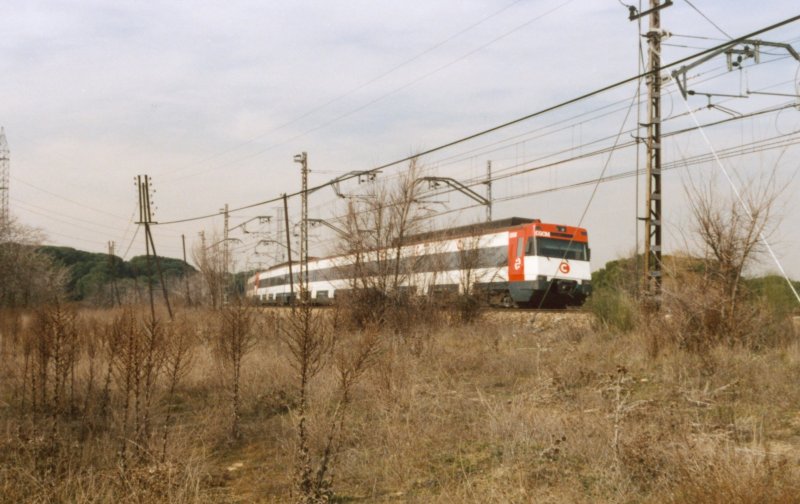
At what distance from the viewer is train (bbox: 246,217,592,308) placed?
20.3 meters

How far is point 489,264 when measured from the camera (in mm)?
22484

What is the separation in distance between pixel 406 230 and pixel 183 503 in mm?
15825

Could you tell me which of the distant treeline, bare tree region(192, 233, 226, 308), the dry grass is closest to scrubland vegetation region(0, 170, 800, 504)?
the dry grass

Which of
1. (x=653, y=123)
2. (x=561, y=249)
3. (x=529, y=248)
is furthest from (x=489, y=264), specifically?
(x=653, y=123)

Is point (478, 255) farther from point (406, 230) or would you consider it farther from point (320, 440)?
point (320, 440)

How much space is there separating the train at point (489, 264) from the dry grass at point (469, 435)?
28.4 feet

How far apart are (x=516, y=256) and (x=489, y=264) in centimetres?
116

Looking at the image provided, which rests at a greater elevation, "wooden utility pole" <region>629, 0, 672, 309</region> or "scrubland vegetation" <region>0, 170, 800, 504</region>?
"wooden utility pole" <region>629, 0, 672, 309</region>

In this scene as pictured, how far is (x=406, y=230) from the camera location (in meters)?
20.4

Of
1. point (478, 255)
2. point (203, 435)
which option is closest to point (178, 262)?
point (478, 255)

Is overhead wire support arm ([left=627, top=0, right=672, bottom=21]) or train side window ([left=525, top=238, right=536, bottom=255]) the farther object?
train side window ([left=525, top=238, right=536, bottom=255])

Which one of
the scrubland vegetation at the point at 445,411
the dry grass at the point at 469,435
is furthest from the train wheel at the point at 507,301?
the dry grass at the point at 469,435

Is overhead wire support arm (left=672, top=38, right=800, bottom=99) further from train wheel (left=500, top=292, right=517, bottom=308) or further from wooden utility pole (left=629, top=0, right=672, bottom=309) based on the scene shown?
Result: train wheel (left=500, top=292, right=517, bottom=308)

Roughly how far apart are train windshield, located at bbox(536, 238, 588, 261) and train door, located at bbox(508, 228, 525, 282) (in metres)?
0.58
